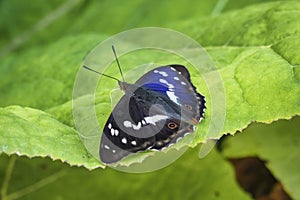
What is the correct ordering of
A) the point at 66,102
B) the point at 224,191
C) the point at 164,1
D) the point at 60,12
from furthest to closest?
1. the point at 60,12
2. the point at 164,1
3. the point at 224,191
4. the point at 66,102

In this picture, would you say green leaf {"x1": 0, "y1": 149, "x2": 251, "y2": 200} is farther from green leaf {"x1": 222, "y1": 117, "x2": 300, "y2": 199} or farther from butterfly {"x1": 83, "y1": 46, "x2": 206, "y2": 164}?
butterfly {"x1": 83, "y1": 46, "x2": 206, "y2": 164}

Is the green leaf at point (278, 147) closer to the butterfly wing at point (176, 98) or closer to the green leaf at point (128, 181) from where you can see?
the green leaf at point (128, 181)

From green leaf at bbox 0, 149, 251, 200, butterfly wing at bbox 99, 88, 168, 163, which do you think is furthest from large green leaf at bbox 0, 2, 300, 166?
green leaf at bbox 0, 149, 251, 200

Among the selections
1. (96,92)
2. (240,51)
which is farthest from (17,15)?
(240,51)

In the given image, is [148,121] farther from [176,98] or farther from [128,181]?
[128,181]

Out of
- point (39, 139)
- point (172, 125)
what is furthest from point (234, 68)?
point (39, 139)

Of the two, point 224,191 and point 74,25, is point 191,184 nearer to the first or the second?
point 224,191

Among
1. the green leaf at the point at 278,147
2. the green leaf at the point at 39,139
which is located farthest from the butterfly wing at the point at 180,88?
the green leaf at the point at 278,147
